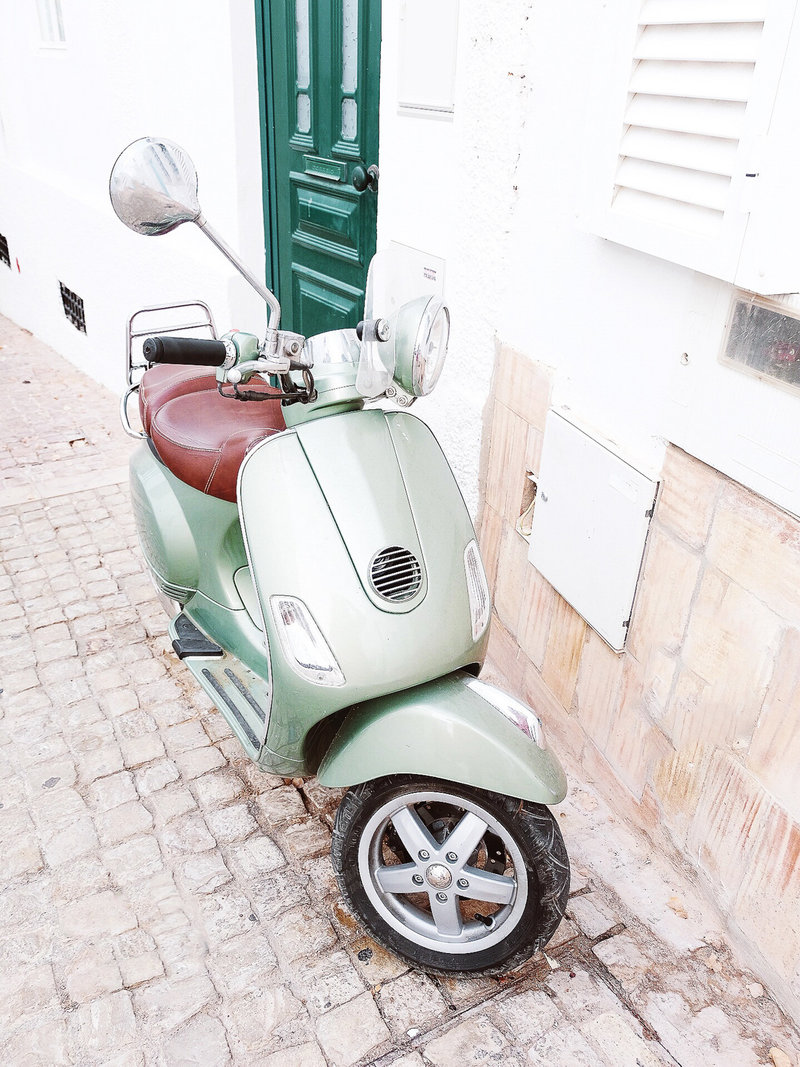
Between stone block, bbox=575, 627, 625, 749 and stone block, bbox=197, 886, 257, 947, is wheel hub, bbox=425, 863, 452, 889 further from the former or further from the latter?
stone block, bbox=575, 627, 625, 749

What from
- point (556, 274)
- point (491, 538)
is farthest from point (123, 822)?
point (556, 274)

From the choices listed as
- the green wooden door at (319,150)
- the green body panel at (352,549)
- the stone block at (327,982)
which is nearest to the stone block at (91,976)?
the stone block at (327,982)

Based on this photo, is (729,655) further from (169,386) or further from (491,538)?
(169,386)

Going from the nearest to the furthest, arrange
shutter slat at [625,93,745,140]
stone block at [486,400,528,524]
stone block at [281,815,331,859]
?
shutter slat at [625,93,745,140]
stone block at [281,815,331,859]
stone block at [486,400,528,524]

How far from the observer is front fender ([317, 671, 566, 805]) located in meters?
1.78

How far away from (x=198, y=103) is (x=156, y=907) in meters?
4.04

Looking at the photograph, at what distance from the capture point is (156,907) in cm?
221

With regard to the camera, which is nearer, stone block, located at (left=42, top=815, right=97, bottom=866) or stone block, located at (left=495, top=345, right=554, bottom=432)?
stone block, located at (left=42, top=815, right=97, bottom=866)

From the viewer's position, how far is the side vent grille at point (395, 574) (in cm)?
190

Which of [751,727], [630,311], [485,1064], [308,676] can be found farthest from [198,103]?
[485,1064]

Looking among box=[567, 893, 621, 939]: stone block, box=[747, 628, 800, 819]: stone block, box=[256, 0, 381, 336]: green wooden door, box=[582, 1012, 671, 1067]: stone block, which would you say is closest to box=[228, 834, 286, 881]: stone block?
box=[567, 893, 621, 939]: stone block

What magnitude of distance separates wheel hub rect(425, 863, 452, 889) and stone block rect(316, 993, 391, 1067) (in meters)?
0.34

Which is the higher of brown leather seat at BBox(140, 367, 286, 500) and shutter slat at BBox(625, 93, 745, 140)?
shutter slat at BBox(625, 93, 745, 140)

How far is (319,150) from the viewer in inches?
153
